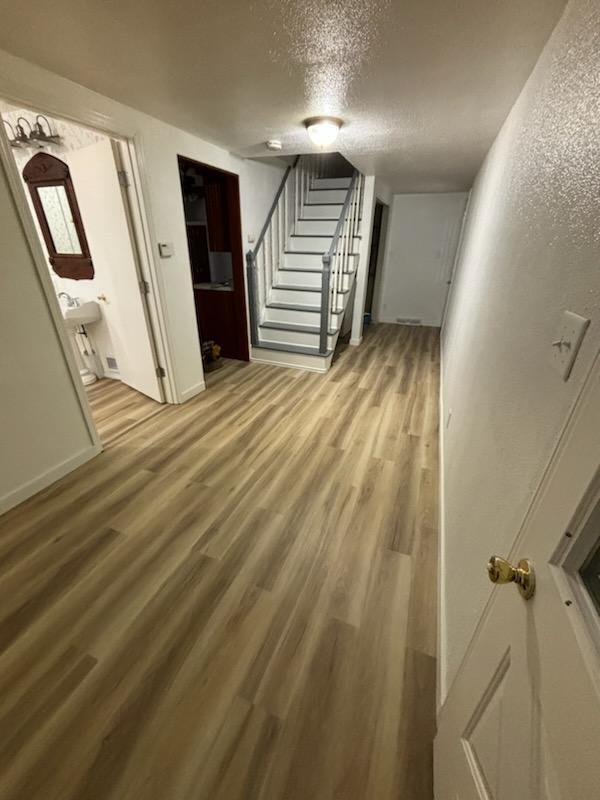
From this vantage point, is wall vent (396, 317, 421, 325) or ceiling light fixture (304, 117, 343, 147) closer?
ceiling light fixture (304, 117, 343, 147)

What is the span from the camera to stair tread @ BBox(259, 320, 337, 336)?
3.75 metres

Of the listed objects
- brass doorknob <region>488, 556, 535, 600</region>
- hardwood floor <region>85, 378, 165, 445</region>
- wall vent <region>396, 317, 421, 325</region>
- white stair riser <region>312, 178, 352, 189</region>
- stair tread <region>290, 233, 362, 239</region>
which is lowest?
hardwood floor <region>85, 378, 165, 445</region>

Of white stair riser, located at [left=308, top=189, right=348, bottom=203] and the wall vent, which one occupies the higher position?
white stair riser, located at [left=308, top=189, right=348, bottom=203]

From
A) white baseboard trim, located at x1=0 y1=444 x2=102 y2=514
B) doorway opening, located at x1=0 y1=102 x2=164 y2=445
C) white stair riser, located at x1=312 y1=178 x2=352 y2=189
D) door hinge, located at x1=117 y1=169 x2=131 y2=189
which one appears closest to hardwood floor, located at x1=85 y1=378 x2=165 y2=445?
doorway opening, located at x1=0 y1=102 x2=164 y2=445

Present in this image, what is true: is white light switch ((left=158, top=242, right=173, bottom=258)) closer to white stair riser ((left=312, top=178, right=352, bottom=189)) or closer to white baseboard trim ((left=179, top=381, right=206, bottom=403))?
white baseboard trim ((left=179, top=381, right=206, bottom=403))

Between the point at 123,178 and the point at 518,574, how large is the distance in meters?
3.03

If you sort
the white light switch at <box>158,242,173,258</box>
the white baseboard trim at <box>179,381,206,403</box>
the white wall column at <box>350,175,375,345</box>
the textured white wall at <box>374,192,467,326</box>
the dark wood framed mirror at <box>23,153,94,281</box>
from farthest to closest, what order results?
the textured white wall at <box>374,192,467,326</box>
the white wall column at <box>350,175,375,345</box>
the white baseboard trim at <box>179,381,206,403</box>
the dark wood framed mirror at <box>23,153,94,281</box>
the white light switch at <box>158,242,173,258</box>

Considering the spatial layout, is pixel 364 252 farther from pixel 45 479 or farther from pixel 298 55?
pixel 45 479

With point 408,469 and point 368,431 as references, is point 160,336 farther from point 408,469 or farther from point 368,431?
point 408,469

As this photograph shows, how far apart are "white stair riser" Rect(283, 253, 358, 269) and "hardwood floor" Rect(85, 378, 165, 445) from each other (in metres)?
2.51

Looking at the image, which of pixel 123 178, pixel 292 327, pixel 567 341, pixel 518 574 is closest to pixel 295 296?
pixel 292 327

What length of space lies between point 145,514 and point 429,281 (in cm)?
539

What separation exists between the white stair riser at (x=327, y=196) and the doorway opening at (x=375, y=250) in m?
0.89

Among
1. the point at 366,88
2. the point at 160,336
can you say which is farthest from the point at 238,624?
the point at 366,88
